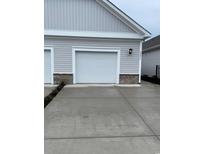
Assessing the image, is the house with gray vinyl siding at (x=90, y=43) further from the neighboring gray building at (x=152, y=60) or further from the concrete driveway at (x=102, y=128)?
the neighboring gray building at (x=152, y=60)

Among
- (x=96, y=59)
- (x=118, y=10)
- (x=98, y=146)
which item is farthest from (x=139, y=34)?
(x=98, y=146)

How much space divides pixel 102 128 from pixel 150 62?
42.9 feet

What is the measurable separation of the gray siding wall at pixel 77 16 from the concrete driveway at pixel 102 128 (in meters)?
5.12

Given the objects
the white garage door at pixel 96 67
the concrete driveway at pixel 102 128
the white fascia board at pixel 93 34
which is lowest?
the concrete driveway at pixel 102 128

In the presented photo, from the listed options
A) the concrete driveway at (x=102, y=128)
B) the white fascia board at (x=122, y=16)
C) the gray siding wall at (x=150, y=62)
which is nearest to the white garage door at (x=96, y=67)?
the white fascia board at (x=122, y=16)

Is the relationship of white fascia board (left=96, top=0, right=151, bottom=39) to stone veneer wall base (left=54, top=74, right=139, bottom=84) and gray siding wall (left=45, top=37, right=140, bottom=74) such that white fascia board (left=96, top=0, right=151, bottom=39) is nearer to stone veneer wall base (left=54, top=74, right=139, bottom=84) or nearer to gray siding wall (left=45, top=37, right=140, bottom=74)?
gray siding wall (left=45, top=37, right=140, bottom=74)

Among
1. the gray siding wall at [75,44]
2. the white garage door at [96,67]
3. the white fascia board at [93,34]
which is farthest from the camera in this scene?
the white garage door at [96,67]

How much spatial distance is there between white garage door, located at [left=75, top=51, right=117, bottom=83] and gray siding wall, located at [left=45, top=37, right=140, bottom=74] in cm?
44

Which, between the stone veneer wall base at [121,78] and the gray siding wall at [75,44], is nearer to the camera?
the gray siding wall at [75,44]

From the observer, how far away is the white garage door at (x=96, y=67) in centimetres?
1003

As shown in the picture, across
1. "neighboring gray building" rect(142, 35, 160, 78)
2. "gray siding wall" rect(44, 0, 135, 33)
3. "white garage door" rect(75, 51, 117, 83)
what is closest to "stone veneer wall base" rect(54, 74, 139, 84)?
"white garage door" rect(75, 51, 117, 83)

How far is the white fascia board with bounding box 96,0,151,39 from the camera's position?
9625mm

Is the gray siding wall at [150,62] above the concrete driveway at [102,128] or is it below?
above
